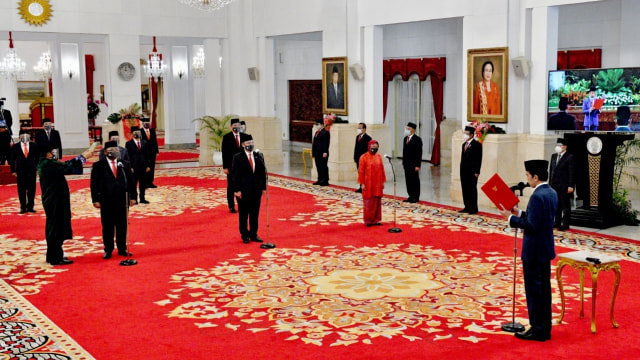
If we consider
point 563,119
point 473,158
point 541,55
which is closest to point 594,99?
point 563,119

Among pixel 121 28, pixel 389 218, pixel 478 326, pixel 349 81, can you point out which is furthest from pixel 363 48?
pixel 478 326

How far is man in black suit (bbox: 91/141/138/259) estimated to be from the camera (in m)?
9.41

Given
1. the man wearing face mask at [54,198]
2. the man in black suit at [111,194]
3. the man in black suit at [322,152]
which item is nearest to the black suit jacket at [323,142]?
the man in black suit at [322,152]

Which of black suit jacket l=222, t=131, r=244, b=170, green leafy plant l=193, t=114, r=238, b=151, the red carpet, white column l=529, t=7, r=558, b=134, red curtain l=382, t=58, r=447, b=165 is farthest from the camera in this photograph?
green leafy plant l=193, t=114, r=238, b=151

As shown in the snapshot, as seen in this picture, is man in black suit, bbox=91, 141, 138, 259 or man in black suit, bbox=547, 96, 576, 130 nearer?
man in black suit, bbox=91, 141, 138, 259

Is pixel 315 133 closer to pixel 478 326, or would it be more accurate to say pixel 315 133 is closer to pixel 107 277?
pixel 107 277

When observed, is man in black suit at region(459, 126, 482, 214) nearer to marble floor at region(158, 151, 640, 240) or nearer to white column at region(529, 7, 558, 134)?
marble floor at region(158, 151, 640, 240)

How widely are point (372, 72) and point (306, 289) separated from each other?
982 cm

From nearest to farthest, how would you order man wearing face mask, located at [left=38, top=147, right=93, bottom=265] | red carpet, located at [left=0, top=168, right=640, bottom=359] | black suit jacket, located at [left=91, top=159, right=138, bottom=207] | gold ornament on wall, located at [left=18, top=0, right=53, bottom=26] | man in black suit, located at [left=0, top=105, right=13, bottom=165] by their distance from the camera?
red carpet, located at [left=0, top=168, right=640, bottom=359] < man wearing face mask, located at [left=38, top=147, right=93, bottom=265] < black suit jacket, located at [left=91, top=159, right=138, bottom=207] < man in black suit, located at [left=0, top=105, right=13, bottom=165] < gold ornament on wall, located at [left=18, top=0, right=53, bottom=26]

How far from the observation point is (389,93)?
2241 cm

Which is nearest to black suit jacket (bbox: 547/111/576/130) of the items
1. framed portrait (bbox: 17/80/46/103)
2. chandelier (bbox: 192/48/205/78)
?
chandelier (bbox: 192/48/205/78)

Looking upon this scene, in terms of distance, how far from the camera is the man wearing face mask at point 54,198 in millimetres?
9281

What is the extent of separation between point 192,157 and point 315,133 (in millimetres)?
7945

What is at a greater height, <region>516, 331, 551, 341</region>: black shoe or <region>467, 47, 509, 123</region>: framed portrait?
<region>467, 47, 509, 123</region>: framed portrait
